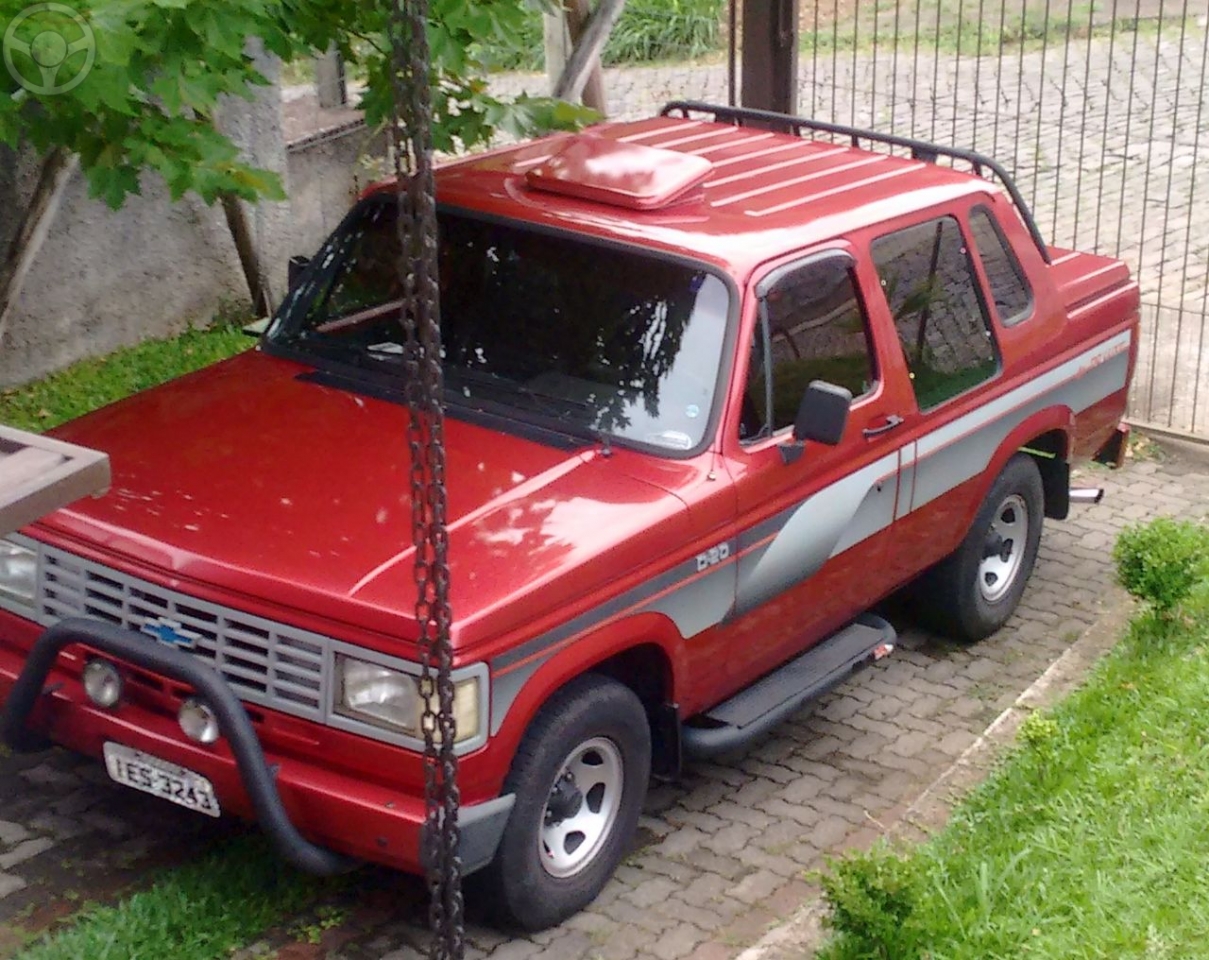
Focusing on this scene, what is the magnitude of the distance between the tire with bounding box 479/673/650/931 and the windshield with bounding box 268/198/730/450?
35.3 inches

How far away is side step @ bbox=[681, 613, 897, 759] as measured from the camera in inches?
210

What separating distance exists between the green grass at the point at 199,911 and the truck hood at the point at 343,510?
3.20 ft

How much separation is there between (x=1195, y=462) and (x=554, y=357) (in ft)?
16.5

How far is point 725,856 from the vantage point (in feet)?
17.9

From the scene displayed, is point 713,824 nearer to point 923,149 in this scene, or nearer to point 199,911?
point 199,911

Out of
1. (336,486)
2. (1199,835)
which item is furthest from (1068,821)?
(336,486)

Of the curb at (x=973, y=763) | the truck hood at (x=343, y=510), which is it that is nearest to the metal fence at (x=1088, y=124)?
the curb at (x=973, y=763)

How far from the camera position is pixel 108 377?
350 inches

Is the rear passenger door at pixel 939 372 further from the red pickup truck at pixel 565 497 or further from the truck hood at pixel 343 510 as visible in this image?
the truck hood at pixel 343 510

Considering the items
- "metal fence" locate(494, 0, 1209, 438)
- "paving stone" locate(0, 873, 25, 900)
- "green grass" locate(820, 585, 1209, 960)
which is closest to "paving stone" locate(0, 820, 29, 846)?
"paving stone" locate(0, 873, 25, 900)

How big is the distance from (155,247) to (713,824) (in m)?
5.28

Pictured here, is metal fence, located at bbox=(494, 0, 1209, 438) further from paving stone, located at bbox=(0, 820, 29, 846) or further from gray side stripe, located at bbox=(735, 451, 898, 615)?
paving stone, located at bbox=(0, 820, 29, 846)

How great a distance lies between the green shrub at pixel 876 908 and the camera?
432cm

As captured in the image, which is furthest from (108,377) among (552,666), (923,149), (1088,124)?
(1088,124)
